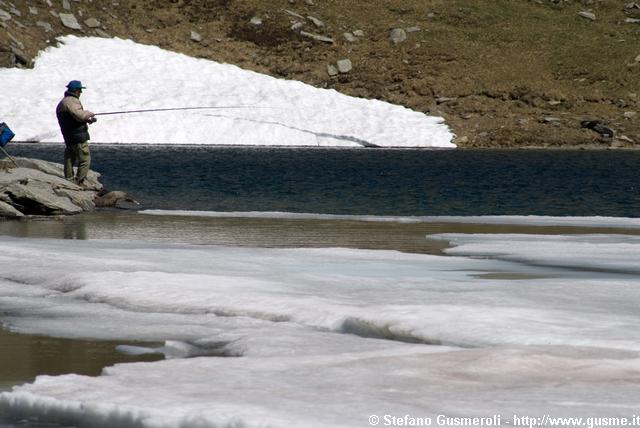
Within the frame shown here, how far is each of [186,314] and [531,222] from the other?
13.3 meters

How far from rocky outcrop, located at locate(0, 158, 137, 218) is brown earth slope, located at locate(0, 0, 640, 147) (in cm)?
4027

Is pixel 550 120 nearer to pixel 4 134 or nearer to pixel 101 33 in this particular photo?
pixel 101 33

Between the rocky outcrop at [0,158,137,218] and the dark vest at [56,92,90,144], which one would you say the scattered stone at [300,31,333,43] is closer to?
the rocky outcrop at [0,158,137,218]

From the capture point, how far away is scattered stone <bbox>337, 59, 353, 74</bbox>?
240 feet

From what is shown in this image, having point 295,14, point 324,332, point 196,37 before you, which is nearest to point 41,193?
point 324,332

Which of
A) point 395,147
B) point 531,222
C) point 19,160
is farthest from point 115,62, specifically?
point 531,222

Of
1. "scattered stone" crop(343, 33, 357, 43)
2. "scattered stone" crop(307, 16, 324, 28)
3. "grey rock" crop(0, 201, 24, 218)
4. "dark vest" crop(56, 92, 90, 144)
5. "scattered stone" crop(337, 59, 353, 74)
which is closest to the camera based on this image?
"grey rock" crop(0, 201, 24, 218)

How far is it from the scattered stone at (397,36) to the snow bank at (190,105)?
1046 centimetres

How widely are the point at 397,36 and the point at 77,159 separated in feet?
175

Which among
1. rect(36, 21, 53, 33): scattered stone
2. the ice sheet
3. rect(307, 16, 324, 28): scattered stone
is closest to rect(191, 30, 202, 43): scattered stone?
rect(307, 16, 324, 28): scattered stone

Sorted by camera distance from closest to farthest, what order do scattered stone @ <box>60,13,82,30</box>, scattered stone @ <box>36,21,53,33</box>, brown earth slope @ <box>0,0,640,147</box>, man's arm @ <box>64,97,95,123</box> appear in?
1. man's arm @ <box>64,97,95,123</box>
2. brown earth slope @ <box>0,0,640,147</box>
3. scattered stone @ <box>36,21,53,33</box>
4. scattered stone @ <box>60,13,82,30</box>

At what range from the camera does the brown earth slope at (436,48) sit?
68.8 meters

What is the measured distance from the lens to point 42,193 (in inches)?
916

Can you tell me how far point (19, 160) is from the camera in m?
26.6
